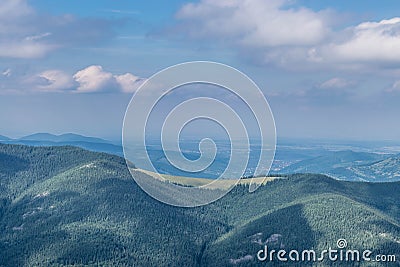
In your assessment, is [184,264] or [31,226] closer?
[184,264]

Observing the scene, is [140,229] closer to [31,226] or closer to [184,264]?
[184,264]

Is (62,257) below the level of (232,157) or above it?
below

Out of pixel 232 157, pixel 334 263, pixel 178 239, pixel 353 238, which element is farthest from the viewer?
pixel 178 239

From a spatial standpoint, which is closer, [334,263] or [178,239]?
[334,263]

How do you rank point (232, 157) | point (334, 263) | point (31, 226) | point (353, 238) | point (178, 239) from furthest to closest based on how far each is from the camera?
1. point (31, 226)
2. point (178, 239)
3. point (353, 238)
4. point (334, 263)
5. point (232, 157)

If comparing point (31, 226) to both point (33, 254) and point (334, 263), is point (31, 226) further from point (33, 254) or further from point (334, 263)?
point (334, 263)

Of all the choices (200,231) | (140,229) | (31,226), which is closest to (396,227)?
(200,231)

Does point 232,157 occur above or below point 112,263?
above

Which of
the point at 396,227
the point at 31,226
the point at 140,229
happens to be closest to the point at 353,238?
the point at 396,227
